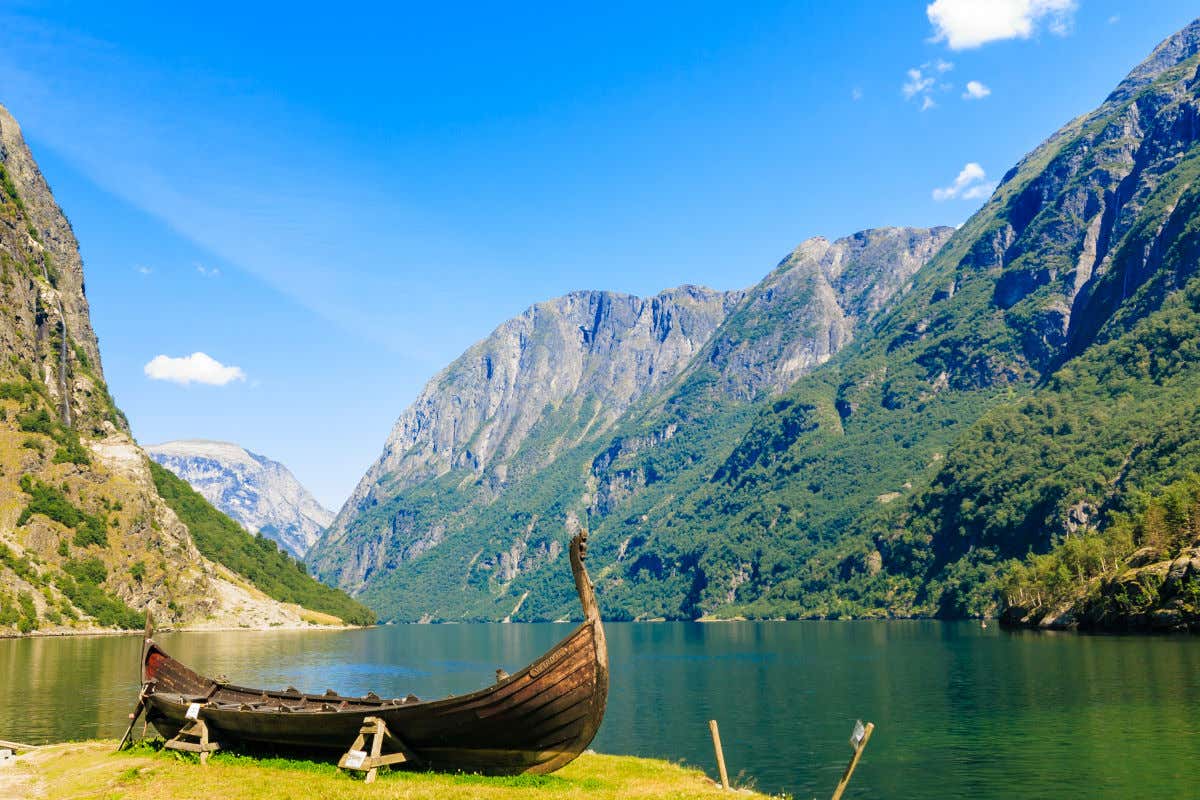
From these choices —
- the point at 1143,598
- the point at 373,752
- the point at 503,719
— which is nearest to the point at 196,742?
the point at 373,752

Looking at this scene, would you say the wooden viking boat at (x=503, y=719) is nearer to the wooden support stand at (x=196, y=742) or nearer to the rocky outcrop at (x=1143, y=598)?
the wooden support stand at (x=196, y=742)

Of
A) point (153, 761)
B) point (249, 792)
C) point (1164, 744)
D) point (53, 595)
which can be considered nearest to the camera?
point (249, 792)

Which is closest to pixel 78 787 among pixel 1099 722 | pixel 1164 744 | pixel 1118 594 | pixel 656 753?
pixel 656 753

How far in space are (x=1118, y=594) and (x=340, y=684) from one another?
119090 mm

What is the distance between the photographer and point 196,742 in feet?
117

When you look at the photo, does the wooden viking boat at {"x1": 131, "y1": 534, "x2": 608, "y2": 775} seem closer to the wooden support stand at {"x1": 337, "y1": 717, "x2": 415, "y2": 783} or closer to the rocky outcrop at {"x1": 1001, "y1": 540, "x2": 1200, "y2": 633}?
the wooden support stand at {"x1": 337, "y1": 717, "x2": 415, "y2": 783}

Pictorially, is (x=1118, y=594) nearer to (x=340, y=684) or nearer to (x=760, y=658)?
(x=760, y=658)

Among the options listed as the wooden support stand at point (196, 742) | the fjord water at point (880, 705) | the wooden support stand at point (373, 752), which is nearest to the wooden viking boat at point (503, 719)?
the wooden support stand at point (373, 752)

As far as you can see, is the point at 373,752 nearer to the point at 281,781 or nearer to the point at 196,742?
the point at 281,781

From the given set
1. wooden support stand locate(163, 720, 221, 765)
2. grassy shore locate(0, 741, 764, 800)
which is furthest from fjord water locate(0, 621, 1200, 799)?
wooden support stand locate(163, 720, 221, 765)

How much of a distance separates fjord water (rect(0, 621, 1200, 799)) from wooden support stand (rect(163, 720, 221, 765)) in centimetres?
2529

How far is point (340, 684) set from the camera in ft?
335

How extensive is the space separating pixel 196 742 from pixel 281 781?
8.58m

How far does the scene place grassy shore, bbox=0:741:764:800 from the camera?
90.6ft
